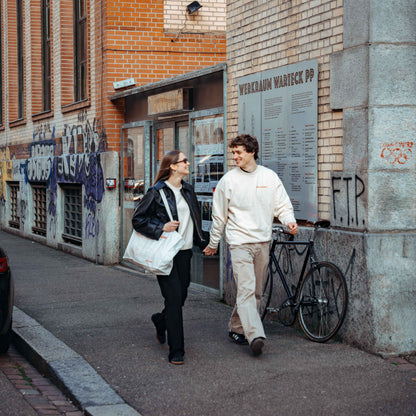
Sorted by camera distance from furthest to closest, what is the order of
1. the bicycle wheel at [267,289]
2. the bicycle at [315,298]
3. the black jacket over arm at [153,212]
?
the bicycle wheel at [267,289]
the bicycle at [315,298]
the black jacket over arm at [153,212]

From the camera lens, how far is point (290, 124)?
293 inches

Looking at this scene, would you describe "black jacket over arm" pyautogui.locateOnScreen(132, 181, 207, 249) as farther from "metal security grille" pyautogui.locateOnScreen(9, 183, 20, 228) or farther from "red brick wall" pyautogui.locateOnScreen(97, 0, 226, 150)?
"metal security grille" pyautogui.locateOnScreen(9, 183, 20, 228)

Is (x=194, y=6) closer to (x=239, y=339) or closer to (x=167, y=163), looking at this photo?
(x=167, y=163)

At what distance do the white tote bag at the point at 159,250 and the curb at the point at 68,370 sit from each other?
0.91 metres

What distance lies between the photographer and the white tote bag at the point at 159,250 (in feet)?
19.3

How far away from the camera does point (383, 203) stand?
626cm

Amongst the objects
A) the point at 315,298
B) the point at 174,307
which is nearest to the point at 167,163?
the point at 174,307

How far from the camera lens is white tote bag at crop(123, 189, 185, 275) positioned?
5879 mm

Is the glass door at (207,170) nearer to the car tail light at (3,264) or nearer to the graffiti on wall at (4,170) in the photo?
the car tail light at (3,264)

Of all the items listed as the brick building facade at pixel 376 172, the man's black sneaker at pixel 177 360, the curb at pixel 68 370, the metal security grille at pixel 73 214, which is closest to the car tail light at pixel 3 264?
the curb at pixel 68 370

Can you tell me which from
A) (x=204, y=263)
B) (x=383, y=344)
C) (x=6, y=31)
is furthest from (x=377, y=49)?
(x=6, y=31)

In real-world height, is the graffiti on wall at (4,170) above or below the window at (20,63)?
below

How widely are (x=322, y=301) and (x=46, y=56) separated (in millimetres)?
12398

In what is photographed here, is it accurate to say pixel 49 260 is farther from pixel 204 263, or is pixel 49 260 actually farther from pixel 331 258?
pixel 331 258
